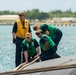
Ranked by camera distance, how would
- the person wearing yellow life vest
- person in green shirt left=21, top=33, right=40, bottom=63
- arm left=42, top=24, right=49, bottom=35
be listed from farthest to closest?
the person wearing yellow life vest < person in green shirt left=21, top=33, right=40, bottom=63 < arm left=42, top=24, right=49, bottom=35

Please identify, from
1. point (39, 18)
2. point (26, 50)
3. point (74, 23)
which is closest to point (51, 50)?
point (26, 50)

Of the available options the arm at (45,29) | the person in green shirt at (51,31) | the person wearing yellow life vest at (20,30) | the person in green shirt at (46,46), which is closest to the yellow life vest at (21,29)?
the person wearing yellow life vest at (20,30)

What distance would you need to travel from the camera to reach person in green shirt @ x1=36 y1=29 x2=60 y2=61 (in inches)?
375

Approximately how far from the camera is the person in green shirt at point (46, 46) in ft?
31.2

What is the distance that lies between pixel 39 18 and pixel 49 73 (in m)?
122

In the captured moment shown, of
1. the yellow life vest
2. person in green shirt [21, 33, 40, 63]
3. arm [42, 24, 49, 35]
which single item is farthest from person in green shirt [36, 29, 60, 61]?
the yellow life vest

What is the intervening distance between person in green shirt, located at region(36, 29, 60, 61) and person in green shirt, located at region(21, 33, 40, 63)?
763 mm

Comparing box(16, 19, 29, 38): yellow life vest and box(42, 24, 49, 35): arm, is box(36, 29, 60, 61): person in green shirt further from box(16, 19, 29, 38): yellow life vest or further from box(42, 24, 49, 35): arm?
box(16, 19, 29, 38): yellow life vest

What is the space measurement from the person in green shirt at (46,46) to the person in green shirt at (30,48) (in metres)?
0.76

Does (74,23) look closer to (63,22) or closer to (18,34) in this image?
(63,22)

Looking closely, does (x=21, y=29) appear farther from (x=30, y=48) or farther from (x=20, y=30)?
(x=30, y=48)

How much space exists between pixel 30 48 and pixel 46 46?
1.16 meters

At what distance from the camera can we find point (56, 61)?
316 inches

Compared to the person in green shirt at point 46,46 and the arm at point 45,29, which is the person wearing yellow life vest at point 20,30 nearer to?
the arm at point 45,29
